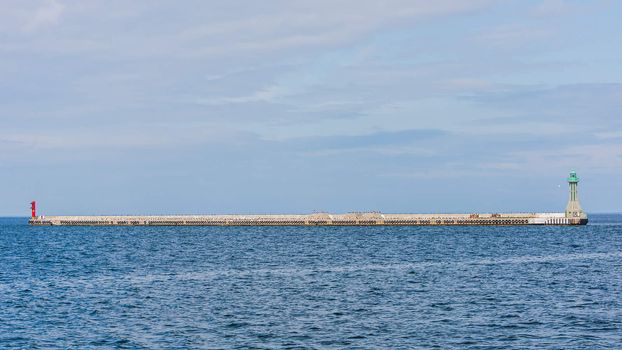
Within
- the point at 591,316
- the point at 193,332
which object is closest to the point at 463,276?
the point at 591,316

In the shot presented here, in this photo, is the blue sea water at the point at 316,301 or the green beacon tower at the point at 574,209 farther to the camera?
the green beacon tower at the point at 574,209

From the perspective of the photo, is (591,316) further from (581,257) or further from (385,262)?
(581,257)

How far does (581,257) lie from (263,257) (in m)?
38.6

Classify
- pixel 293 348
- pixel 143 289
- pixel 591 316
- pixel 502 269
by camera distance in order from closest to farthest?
pixel 293 348 < pixel 591 316 < pixel 143 289 < pixel 502 269

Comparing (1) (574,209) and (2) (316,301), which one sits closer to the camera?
(2) (316,301)

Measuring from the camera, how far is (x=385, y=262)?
84688 mm

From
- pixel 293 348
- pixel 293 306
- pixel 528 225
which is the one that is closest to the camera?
pixel 293 348

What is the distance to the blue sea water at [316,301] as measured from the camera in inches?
1565

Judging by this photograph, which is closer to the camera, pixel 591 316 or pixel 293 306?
pixel 591 316

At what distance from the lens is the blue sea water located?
39.8 metres

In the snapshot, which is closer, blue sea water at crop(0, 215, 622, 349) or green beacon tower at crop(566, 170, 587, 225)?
blue sea water at crop(0, 215, 622, 349)

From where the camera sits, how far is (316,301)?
52.7 metres

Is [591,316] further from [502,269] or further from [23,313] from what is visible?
[23,313]

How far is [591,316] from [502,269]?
29302mm
